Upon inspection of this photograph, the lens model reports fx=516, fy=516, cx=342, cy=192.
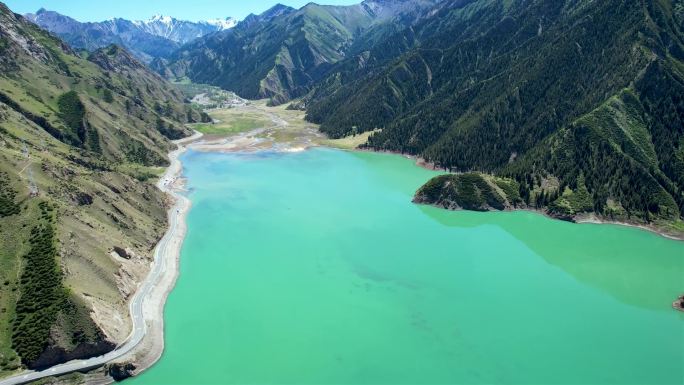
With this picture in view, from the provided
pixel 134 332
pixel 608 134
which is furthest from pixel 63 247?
pixel 608 134

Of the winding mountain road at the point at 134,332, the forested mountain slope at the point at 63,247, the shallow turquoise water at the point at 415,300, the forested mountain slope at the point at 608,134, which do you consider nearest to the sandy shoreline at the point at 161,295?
the winding mountain road at the point at 134,332

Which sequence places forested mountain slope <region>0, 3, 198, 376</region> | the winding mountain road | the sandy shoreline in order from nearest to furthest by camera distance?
1. the winding mountain road
2. forested mountain slope <region>0, 3, 198, 376</region>
3. the sandy shoreline

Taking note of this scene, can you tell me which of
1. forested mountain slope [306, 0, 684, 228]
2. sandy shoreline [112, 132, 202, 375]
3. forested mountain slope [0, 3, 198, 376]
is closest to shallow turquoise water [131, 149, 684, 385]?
sandy shoreline [112, 132, 202, 375]

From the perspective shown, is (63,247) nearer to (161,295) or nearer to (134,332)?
(161,295)

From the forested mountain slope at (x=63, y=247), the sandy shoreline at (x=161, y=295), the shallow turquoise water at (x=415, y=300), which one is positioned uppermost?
the forested mountain slope at (x=63, y=247)

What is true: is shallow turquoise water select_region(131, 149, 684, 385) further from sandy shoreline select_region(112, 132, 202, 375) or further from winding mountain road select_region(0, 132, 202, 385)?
winding mountain road select_region(0, 132, 202, 385)

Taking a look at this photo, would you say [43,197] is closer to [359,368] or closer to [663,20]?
[359,368]

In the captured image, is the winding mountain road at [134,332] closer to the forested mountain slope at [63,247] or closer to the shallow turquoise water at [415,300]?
the forested mountain slope at [63,247]

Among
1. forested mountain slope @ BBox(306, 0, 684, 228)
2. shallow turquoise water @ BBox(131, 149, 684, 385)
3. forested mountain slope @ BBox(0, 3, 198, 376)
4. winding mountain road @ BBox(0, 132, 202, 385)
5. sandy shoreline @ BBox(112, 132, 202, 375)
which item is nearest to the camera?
winding mountain road @ BBox(0, 132, 202, 385)

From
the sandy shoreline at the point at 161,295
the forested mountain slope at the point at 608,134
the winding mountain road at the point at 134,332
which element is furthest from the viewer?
the forested mountain slope at the point at 608,134
